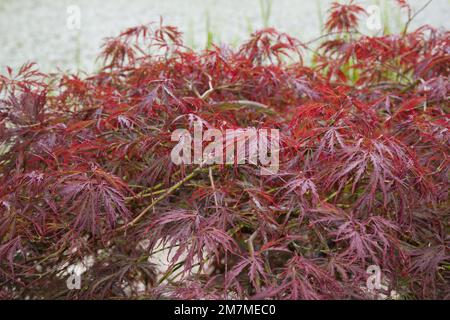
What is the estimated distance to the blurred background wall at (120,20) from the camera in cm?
561

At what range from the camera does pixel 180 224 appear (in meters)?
1.54

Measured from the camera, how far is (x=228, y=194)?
5.34ft

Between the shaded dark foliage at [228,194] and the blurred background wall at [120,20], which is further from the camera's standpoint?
the blurred background wall at [120,20]

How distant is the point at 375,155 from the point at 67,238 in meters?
0.81

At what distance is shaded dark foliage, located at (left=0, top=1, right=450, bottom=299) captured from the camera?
1.47 m

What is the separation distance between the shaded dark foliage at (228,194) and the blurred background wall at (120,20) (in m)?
3.46

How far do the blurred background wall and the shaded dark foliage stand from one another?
3.46 m

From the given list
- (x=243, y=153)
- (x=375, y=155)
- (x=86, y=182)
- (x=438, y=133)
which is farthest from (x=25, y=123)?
(x=438, y=133)

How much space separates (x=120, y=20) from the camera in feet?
20.3

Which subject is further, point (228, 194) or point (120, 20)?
point (120, 20)

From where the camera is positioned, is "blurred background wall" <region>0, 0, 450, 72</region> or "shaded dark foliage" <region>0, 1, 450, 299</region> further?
"blurred background wall" <region>0, 0, 450, 72</region>

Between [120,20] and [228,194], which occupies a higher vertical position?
[120,20]

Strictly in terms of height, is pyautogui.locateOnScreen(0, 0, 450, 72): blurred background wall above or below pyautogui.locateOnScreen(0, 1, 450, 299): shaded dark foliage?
above

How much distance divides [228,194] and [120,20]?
4909 millimetres
